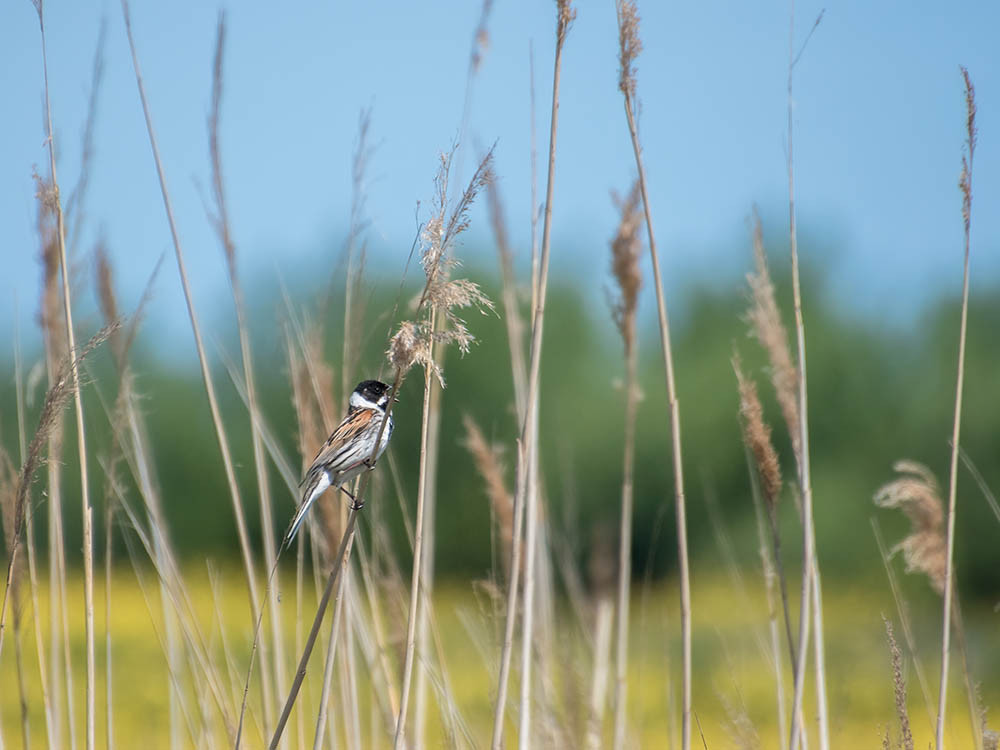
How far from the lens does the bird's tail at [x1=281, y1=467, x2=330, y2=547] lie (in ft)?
8.03

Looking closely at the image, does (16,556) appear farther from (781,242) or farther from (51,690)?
(781,242)

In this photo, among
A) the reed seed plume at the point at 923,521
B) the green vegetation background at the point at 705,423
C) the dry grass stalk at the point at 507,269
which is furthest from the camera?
the green vegetation background at the point at 705,423

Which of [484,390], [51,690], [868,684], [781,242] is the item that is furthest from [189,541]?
[51,690]

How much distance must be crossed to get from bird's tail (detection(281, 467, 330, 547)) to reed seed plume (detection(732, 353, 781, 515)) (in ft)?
3.39

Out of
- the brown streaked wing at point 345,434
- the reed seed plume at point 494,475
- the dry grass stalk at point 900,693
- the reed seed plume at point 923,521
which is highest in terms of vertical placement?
the brown streaked wing at point 345,434

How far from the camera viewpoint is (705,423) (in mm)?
18203

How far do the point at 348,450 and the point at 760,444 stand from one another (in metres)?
1.09

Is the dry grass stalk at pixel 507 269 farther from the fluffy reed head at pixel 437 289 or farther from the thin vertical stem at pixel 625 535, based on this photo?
the fluffy reed head at pixel 437 289

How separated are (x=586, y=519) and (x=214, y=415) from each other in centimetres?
1736

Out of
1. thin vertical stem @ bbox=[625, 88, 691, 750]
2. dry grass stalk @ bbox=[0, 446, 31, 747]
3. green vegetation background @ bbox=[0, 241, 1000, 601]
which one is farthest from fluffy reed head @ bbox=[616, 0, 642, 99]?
green vegetation background @ bbox=[0, 241, 1000, 601]

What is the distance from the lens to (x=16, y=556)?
239 cm

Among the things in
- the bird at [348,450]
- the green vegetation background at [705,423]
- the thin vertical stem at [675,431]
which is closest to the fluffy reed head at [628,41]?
the thin vertical stem at [675,431]

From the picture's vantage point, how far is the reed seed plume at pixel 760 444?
7.56 ft

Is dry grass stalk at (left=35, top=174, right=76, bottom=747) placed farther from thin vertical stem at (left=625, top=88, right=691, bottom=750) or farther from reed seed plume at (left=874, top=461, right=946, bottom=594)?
reed seed plume at (left=874, top=461, right=946, bottom=594)
